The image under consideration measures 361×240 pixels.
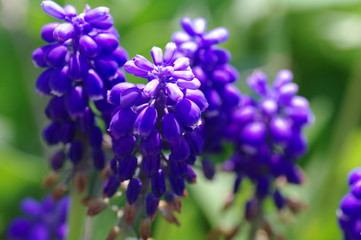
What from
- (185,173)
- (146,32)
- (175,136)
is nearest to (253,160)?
(185,173)

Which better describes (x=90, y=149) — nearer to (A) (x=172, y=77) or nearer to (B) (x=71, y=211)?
(B) (x=71, y=211)

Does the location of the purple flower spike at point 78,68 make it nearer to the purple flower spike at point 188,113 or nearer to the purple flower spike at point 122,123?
the purple flower spike at point 122,123

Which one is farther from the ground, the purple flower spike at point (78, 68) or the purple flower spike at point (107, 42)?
the purple flower spike at point (107, 42)

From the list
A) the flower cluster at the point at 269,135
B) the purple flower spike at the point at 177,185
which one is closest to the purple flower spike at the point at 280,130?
the flower cluster at the point at 269,135

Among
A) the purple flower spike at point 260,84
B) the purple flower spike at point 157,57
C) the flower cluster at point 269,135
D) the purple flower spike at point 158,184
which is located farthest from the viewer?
the purple flower spike at point 260,84

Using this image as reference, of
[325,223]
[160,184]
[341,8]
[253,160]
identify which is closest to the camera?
[160,184]

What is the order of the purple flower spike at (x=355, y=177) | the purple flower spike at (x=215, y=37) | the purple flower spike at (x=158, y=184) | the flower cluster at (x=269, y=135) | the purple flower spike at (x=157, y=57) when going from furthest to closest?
the flower cluster at (x=269, y=135) → the purple flower spike at (x=215, y=37) → the purple flower spike at (x=355, y=177) → the purple flower spike at (x=158, y=184) → the purple flower spike at (x=157, y=57)
